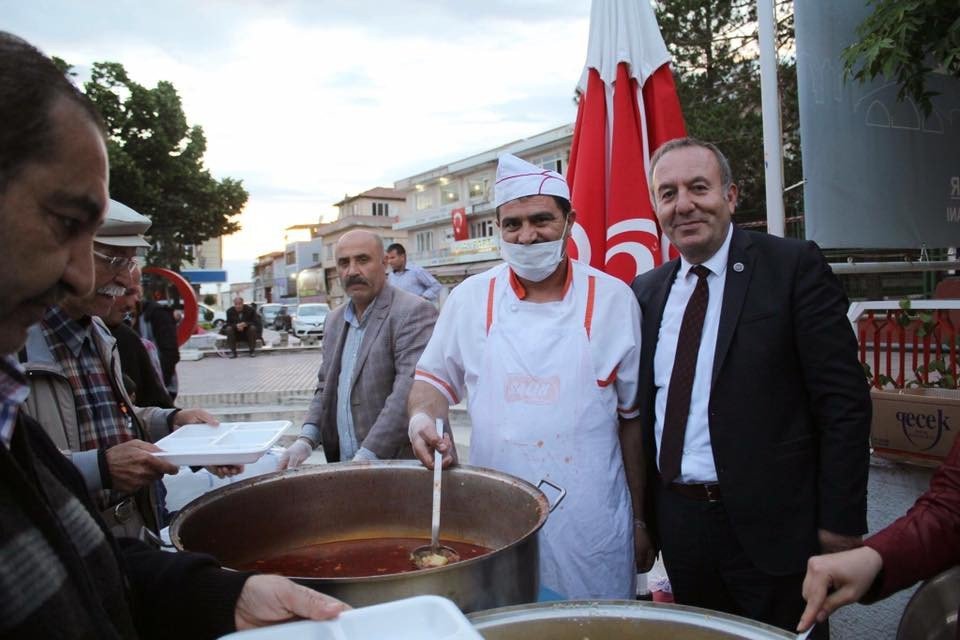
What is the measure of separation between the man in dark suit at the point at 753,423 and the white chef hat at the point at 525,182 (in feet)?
1.47

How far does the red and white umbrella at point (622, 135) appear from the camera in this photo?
3.25 meters

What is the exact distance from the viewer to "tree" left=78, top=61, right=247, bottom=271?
66.0 feet

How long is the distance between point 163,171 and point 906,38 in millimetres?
22377

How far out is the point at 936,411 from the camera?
3.34 metres

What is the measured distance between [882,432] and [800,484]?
211 cm

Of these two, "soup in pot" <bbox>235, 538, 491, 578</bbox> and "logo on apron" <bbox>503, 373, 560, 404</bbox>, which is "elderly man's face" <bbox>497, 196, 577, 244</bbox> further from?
"soup in pot" <bbox>235, 538, 491, 578</bbox>

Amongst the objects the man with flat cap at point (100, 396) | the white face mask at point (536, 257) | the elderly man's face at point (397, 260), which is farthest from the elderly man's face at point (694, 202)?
the elderly man's face at point (397, 260)

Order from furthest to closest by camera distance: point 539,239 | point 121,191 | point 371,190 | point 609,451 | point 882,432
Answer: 1. point 371,190
2. point 121,191
3. point 882,432
4. point 539,239
5. point 609,451

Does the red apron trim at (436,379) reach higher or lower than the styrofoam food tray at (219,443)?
higher

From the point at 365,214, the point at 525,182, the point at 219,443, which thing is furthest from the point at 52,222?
the point at 365,214

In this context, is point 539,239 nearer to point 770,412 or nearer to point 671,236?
point 671,236

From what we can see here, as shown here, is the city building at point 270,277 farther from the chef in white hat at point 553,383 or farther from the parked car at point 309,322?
the chef in white hat at point 553,383

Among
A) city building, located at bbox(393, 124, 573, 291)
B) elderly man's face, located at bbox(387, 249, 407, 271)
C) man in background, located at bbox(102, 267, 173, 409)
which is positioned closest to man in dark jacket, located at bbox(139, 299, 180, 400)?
elderly man's face, located at bbox(387, 249, 407, 271)

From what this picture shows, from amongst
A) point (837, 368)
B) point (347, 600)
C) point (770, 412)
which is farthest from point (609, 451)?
point (347, 600)
